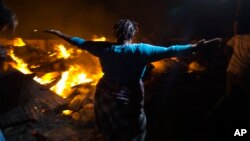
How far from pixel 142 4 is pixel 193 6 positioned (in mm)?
2771

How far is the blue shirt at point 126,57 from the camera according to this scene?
11.5 feet

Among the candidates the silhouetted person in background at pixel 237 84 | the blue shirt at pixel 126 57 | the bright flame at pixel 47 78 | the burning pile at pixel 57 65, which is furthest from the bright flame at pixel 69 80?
the blue shirt at pixel 126 57

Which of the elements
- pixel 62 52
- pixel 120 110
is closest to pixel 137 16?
pixel 62 52

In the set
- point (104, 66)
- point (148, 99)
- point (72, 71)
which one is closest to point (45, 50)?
point (72, 71)

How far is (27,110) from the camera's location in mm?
7297

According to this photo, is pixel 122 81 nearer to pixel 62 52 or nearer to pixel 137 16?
pixel 62 52

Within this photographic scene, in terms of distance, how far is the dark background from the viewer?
13.8 m

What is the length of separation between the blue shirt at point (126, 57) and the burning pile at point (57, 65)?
5166 millimetres

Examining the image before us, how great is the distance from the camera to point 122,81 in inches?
150

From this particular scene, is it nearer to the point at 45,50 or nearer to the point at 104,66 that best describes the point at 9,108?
the point at 104,66

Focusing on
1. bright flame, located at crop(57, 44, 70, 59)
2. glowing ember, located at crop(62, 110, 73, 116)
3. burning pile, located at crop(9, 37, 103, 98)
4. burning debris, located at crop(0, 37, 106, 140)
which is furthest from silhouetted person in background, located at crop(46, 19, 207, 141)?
bright flame, located at crop(57, 44, 70, 59)

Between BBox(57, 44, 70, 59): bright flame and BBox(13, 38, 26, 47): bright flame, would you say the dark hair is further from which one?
BBox(13, 38, 26, 47): bright flame

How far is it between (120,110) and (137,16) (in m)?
11.7

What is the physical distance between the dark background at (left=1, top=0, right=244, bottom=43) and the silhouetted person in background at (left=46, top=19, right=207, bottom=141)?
29.0 ft
